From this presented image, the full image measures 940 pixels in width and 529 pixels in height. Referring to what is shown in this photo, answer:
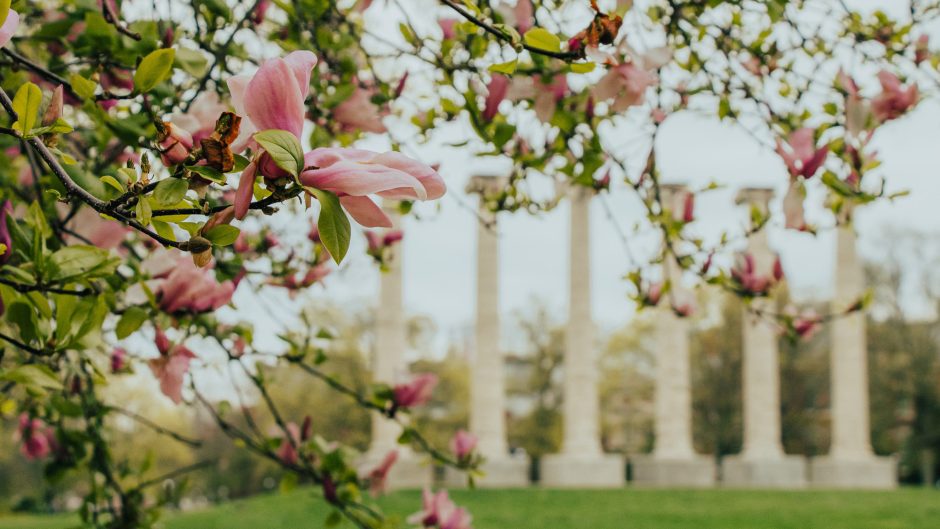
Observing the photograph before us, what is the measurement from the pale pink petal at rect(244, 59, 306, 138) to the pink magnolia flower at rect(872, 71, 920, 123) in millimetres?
2319

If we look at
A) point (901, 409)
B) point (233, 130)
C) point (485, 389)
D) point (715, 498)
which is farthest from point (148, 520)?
point (901, 409)

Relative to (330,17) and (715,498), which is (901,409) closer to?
(715,498)

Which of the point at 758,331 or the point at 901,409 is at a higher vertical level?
the point at 758,331

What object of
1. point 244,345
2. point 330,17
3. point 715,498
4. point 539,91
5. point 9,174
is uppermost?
point 330,17

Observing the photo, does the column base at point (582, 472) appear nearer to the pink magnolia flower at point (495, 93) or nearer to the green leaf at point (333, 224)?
the pink magnolia flower at point (495, 93)

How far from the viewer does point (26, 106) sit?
55.2 inches

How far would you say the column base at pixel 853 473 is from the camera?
37.8 meters

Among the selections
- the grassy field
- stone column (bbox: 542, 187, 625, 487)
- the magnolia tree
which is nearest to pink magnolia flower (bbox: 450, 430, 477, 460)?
the magnolia tree

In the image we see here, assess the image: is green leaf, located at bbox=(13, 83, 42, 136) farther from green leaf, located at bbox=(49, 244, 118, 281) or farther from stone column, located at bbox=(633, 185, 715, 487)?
stone column, located at bbox=(633, 185, 715, 487)

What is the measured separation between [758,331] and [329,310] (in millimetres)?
17190

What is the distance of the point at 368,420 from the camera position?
41.3m

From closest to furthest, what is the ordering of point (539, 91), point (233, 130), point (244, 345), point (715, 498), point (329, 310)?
1. point (233, 130)
2. point (539, 91)
3. point (244, 345)
4. point (715, 498)
5. point (329, 310)

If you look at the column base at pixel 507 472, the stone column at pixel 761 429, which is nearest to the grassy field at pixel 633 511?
the column base at pixel 507 472

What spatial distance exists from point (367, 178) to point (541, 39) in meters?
0.77
